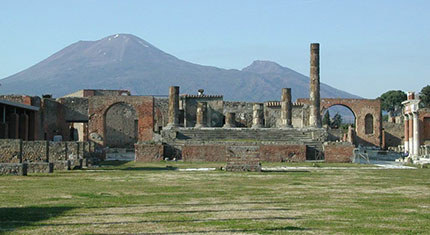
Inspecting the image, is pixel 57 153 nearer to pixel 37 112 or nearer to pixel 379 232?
pixel 37 112

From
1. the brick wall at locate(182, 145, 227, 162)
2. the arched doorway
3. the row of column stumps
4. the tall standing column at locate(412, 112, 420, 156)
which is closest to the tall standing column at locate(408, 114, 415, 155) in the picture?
the tall standing column at locate(412, 112, 420, 156)

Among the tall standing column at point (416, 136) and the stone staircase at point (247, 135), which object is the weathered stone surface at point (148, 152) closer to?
the stone staircase at point (247, 135)

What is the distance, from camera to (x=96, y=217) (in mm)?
11086

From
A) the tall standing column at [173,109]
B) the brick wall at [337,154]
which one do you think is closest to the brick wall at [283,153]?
the brick wall at [337,154]

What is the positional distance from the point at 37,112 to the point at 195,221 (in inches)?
1595

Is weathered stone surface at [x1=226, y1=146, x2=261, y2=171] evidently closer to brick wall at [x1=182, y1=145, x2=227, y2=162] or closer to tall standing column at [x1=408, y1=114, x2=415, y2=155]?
brick wall at [x1=182, y1=145, x2=227, y2=162]

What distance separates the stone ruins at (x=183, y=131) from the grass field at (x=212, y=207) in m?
7.21

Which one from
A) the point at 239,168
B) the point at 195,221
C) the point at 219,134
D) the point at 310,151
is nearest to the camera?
the point at 195,221

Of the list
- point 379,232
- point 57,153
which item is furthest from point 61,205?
point 57,153

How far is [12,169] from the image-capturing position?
2280 cm

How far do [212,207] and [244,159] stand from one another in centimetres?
1406

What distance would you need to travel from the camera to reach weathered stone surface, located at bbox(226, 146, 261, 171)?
26188mm

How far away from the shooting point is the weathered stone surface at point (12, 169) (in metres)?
22.7

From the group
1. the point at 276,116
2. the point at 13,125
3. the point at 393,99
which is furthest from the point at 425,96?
the point at 13,125
